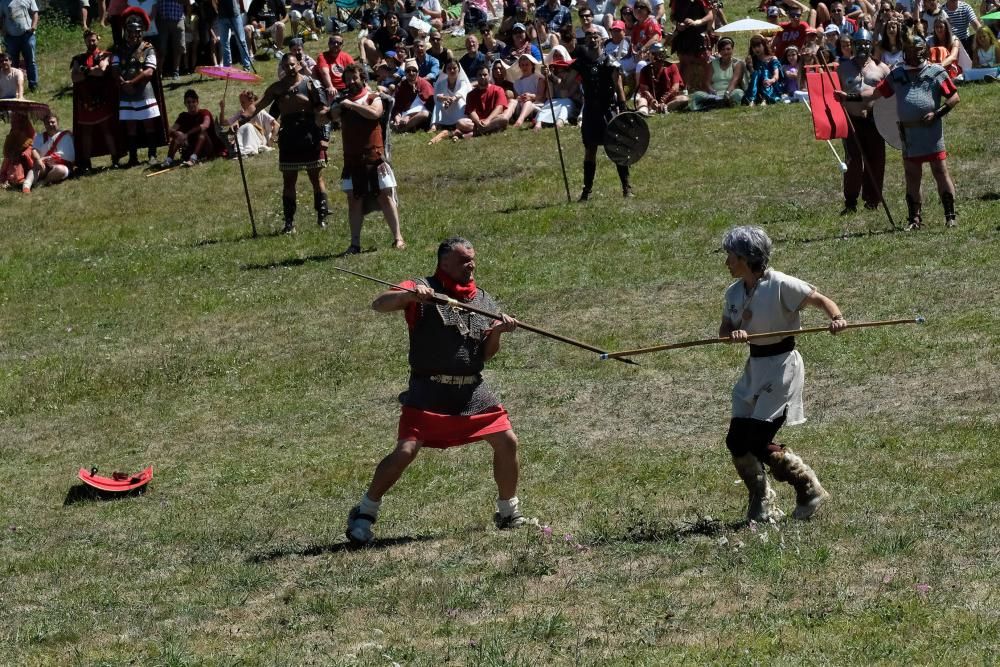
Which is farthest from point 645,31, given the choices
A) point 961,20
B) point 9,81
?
point 9,81

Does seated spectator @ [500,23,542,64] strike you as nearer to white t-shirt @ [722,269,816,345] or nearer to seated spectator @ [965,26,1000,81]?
seated spectator @ [965,26,1000,81]

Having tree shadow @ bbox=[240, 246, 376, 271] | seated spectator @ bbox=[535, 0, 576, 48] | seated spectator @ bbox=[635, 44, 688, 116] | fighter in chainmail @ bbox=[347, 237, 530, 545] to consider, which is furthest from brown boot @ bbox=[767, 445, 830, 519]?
seated spectator @ bbox=[535, 0, 576, 48]

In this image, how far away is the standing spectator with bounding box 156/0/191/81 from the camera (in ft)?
94.0

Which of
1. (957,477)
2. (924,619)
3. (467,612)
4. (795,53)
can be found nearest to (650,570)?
(467,612)

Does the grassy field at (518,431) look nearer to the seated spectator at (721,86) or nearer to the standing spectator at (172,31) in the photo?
the seated spectator at (721,86)

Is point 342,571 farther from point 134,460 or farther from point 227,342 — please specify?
point 227,342

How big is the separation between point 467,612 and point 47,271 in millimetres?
12544

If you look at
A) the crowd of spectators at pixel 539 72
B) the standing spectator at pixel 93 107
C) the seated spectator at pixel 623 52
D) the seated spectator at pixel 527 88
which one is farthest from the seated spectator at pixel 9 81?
the seated spectator at pixel 623 52

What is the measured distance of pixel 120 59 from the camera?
24.2 metres

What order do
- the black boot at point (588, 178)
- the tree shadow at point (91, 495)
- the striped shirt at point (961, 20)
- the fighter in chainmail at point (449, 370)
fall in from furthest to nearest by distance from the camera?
the striped shirt at point (961, 20) → the black boot at point (588, 178) → the tree shadow at point (91, 495) → the fighter in chainmail at point (449, 370)

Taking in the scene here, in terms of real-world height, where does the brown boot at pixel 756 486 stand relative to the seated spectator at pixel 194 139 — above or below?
above

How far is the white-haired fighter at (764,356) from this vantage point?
7.91 metres

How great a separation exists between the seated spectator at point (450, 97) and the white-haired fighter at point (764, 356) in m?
16.7

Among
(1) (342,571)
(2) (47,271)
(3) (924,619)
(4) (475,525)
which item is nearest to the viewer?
(3) (924,619)
